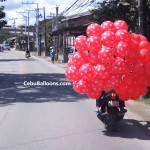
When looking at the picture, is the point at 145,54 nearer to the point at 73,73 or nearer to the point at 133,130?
the point at 73,73

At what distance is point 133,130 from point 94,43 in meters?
2.60

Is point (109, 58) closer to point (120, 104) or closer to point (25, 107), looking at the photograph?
point (120, 104)

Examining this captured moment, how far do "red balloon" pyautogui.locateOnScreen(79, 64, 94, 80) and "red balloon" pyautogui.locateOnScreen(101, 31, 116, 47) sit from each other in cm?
69

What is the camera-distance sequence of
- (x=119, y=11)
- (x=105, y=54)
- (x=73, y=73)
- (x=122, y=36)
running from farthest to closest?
1. (x=119, y=11)
2. (x=73, y=73)
3. (x=122, y=36)
4. (x=105, y=54)

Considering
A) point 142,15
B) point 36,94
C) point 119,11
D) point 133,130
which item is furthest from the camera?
point 119,11

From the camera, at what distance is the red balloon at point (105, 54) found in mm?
7086

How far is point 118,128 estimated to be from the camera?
8.22 m

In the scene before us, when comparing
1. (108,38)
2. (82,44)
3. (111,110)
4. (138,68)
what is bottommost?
(111,110)

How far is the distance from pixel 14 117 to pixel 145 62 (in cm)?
440

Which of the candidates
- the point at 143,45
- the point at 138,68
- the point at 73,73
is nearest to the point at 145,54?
the point at 143,45

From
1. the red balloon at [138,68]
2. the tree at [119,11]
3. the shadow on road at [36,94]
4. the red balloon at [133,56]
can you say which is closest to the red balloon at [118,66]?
the red balloon at [133,56]

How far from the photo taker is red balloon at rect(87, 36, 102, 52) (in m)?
7.35

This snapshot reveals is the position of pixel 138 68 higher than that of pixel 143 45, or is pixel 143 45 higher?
pixel 143 45

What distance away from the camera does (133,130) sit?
26.5 ft
